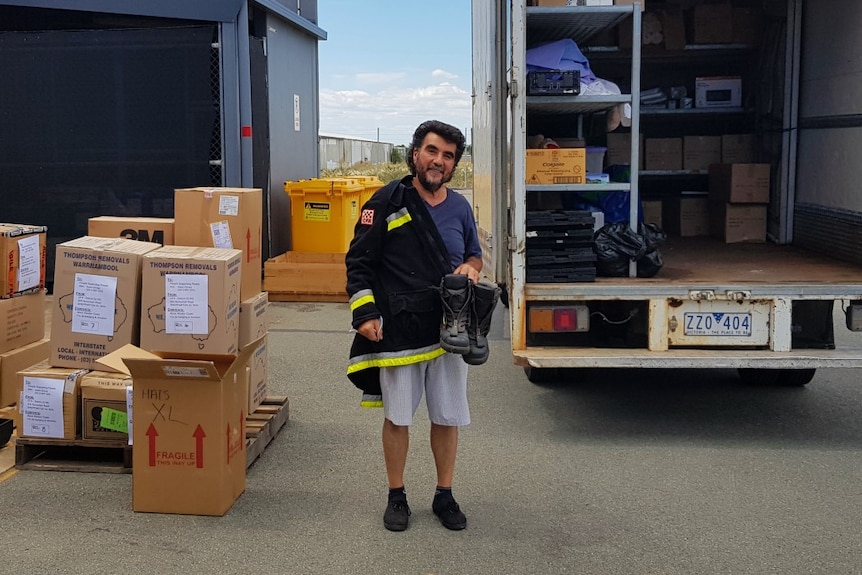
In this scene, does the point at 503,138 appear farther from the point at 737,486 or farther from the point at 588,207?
the point at 737,486

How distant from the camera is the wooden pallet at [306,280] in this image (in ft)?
35.3

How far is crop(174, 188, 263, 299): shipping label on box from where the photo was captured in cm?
541

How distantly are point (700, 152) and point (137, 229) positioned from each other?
194 inches

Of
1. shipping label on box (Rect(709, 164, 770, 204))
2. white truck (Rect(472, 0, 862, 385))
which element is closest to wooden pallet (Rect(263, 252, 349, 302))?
white truck (Rect(472, 0, 862, 385))

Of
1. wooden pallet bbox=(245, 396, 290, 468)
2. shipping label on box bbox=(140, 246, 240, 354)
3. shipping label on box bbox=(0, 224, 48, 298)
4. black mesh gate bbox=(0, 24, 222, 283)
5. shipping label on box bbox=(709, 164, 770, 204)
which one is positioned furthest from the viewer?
black mesh gate bbox=(0, 24, 222, 283)

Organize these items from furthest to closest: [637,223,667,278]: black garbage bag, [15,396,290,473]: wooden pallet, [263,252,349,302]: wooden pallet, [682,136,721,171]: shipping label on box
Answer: [263,252,349,302]: wooden pallet → [682,136,721,171]: shipping label on box → [637,223,667,278]: black garbage bag → [15,396,290,473]: wooden pallet

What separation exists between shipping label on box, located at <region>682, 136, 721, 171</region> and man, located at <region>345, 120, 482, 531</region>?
179 inches

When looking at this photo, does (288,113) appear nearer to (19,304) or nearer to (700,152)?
(700,152)

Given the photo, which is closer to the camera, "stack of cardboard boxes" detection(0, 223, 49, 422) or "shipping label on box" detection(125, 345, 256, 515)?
"shipping label on box" detection(125, 345, 256, 515)

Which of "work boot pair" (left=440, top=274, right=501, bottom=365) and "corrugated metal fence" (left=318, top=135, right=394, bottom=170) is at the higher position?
"corrugated metal fence" (left=318, top=135, right=394, bottom=170)

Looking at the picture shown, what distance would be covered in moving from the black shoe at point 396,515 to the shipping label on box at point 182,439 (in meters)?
0.80

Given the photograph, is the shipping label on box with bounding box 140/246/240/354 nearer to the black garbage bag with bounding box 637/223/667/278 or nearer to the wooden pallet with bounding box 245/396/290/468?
the wooden pallet with bounding box 245/396/290/468

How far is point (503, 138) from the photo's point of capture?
6469mm

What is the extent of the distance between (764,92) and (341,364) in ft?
13.9
